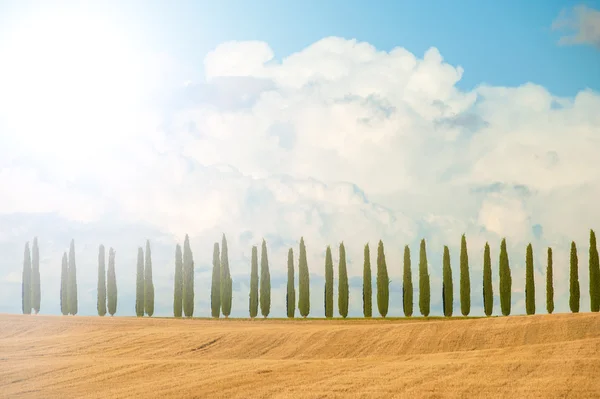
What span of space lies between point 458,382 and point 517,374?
2.25 m

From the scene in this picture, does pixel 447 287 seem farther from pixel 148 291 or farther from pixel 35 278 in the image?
pixel 35 278

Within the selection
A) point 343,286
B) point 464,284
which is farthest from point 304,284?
point 464,284

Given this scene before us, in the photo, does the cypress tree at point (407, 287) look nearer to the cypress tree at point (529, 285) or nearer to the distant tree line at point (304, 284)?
the distant tree line at point (304, 284)

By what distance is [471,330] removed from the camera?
32.6 meters

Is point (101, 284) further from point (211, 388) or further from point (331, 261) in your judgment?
point (211, 388)

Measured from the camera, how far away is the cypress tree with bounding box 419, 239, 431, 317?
2152 inches

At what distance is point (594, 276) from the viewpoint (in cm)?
5369

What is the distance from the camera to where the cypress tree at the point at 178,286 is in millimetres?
58562

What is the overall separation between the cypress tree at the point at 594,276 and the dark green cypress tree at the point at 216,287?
2906cm

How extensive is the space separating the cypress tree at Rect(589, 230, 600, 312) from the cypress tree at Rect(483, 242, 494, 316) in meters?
7.40

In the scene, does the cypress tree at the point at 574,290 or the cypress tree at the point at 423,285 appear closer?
the cypress tree at the point at 574,290

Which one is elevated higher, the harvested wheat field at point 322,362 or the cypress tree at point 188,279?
the cypress tree at point 188,279

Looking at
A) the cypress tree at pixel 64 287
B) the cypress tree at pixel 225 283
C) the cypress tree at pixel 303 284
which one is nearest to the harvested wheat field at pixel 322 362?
the cypress tree at pixel 303 284

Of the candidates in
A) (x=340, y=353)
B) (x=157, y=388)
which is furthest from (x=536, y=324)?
(x=157, y=388)
